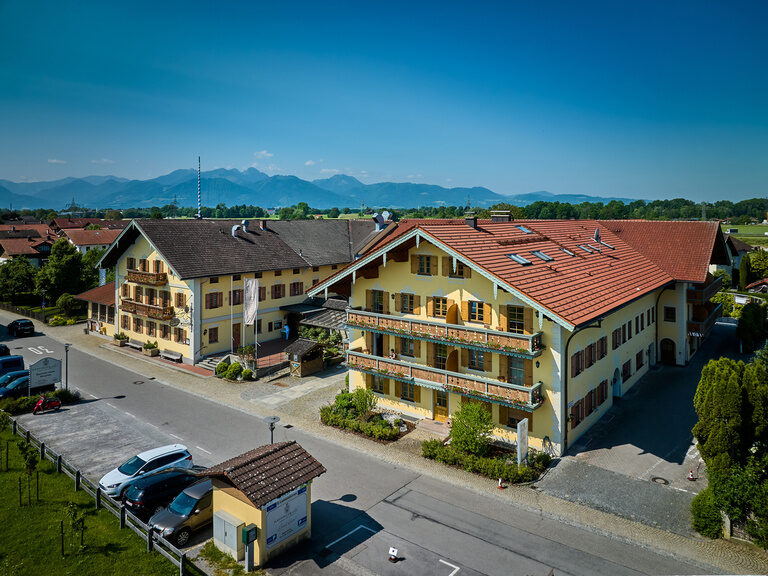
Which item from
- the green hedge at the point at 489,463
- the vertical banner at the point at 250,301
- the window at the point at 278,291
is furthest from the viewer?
the window at the point at 278,291

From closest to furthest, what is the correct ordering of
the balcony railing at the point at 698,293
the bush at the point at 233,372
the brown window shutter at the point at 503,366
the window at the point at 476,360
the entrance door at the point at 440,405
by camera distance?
the brown window shutter at the point at 503,366
the window at the point at 476,360
the entrance door at the point at 440,405
the bush at the point at 233,372
the balcony railing at the point at 698,293

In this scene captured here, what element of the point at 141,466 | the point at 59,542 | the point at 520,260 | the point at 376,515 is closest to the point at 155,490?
the point at 141,466

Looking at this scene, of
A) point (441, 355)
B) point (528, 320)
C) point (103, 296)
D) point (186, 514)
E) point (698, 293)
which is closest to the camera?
point (186, 514)

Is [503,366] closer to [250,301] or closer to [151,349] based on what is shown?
[250,301]

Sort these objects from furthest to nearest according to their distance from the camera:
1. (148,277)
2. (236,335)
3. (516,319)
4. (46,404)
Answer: (236,335)
(148,277)
(46,404)
(516,319)

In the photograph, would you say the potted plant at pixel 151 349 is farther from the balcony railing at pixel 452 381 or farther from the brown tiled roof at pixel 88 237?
the brown tiled roof at pixel 88 237

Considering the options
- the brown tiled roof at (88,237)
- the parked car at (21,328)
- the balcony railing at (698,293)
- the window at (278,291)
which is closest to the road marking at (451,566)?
the balcony railing at (698,293)

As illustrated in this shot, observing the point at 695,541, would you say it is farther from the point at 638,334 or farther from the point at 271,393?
the point at 271,393
